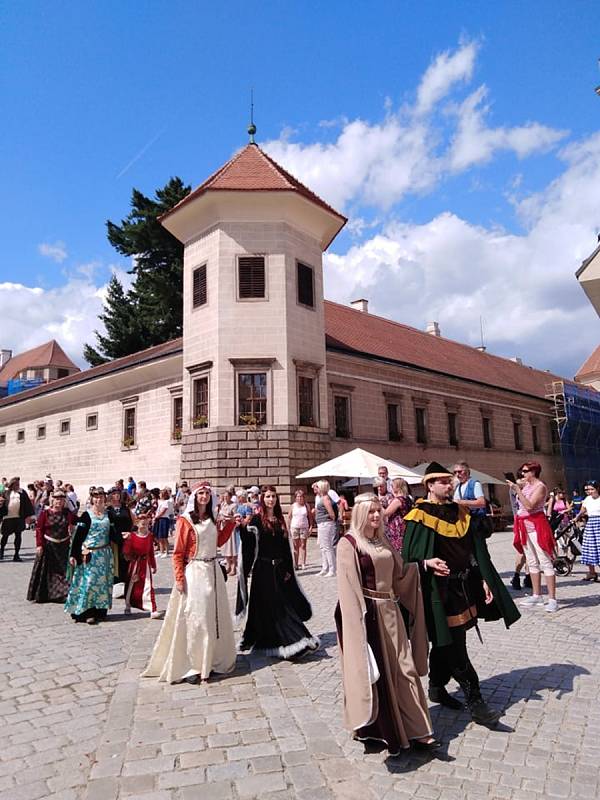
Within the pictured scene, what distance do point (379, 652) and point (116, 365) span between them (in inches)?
1046

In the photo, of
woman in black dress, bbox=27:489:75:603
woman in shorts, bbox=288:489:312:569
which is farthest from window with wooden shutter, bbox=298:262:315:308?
woman in black dress, bbox=27:489:75:603

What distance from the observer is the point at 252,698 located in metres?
4.92

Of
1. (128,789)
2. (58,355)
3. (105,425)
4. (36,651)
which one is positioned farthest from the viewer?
(58,355)

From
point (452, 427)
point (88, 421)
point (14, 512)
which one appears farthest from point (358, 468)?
point (88, 421)

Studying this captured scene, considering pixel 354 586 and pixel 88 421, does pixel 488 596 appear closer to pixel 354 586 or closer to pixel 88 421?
pixel 354 586

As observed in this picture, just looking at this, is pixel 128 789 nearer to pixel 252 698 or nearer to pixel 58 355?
pixel 252 698

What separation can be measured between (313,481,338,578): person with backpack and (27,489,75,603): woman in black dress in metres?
4.91

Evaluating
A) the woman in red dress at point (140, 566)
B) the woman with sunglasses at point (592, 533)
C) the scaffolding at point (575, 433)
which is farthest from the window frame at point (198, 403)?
the scaffolding at point (575, 433)

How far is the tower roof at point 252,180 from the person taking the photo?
20766mm

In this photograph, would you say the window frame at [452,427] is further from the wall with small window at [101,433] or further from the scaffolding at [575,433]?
the wall with small window at [101,433]

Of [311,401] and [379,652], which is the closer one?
[379,652]

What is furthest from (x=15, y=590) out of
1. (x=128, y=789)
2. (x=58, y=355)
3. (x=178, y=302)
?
(x=58, y=355)

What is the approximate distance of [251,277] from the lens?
20.9 metres

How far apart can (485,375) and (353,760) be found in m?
34.0
